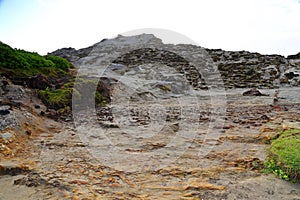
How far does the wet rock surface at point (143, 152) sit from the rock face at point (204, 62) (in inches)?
309

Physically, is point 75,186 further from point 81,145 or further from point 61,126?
point 61,126

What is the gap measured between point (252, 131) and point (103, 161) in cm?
373

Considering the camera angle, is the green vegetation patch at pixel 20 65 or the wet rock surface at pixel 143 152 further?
the green vegetation patch at pixel 20 65

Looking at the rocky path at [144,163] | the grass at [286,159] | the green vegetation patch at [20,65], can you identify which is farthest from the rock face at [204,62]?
the grass at [286,159]

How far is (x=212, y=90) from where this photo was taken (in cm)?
1590

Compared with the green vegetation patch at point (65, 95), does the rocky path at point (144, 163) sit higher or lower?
lower

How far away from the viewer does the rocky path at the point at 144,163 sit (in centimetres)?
386

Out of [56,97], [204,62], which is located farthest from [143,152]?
[204,62]

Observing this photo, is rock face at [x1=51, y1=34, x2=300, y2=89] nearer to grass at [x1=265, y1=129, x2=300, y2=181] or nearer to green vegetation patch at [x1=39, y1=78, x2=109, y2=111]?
green vegetation patch at [x1=39, y1=78, x2=109, y2=111]

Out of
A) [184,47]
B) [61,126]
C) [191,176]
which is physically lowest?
[191,176]

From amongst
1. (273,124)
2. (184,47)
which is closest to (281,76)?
(184,47)

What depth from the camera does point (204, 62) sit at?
23.3 metres

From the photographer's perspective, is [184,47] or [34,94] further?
[184,47]

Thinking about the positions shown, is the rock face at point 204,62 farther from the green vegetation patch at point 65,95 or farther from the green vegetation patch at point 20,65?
the green vegetation patch at point 65,95
